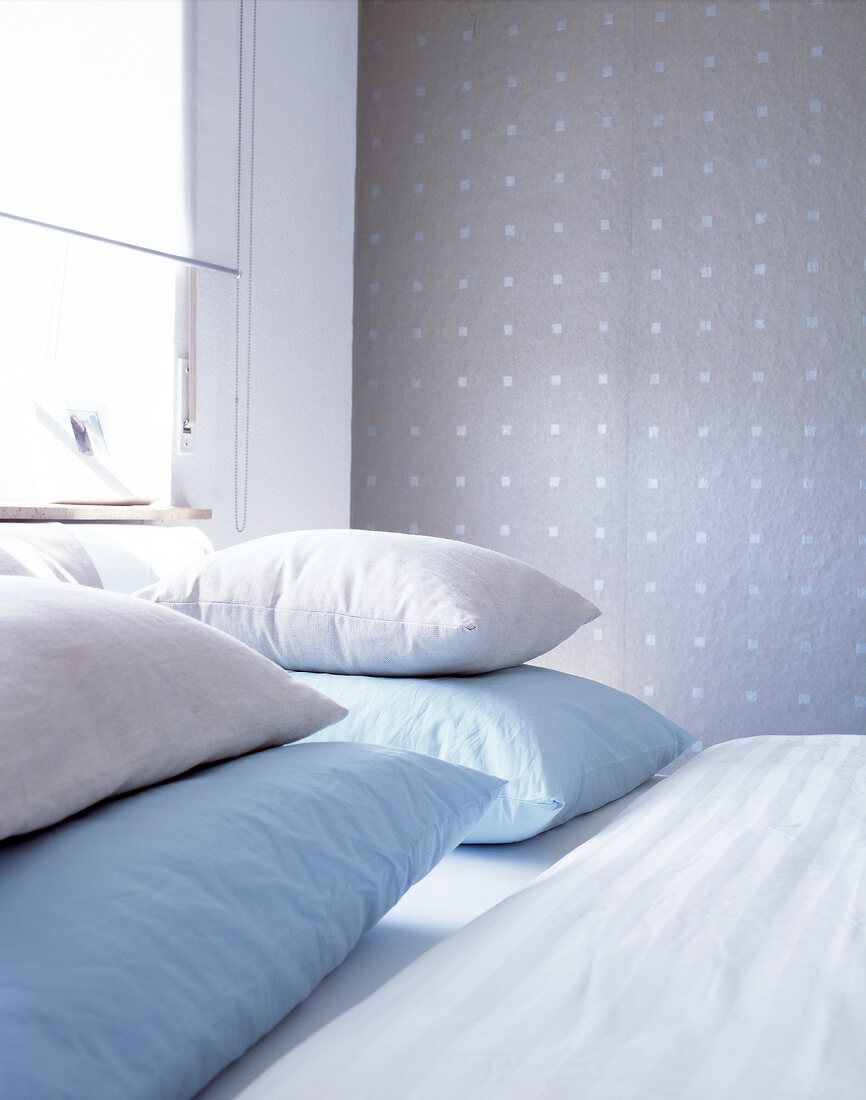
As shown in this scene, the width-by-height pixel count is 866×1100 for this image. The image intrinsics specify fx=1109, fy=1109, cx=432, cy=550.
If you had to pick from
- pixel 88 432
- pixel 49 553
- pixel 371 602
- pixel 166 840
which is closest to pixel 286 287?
pixel 88 432

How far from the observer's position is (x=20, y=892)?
2.15 feet

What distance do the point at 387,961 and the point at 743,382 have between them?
2193 mm

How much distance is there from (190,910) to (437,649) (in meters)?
0.74

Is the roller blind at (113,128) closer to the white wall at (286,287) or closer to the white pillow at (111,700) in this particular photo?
the white wall at (286,287)

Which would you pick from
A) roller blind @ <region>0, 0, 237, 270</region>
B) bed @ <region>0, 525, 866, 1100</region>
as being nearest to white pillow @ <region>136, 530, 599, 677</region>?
bed @ <region>0, 525, 866, 1100</region>

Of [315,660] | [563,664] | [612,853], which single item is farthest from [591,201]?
[612,853]

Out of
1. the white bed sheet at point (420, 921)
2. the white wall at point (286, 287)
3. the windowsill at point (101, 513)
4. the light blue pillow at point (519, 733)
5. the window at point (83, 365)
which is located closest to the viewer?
the white bed sheet at point (420, 921)

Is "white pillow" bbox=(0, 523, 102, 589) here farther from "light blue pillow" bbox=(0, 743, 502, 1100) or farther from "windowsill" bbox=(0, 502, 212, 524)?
"light blue pillow" bbox=(0, 743, 502, 1100)

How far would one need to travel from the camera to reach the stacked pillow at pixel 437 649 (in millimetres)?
1288

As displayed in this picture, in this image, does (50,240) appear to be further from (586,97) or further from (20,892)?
(20,892)

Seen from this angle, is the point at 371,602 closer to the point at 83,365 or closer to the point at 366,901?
the point at 366,901

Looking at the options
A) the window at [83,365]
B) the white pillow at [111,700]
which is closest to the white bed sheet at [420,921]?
the white pillow at [111,700]

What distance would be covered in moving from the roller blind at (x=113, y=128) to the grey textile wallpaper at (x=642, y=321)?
0.64 m

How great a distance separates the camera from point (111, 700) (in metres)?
0.79
